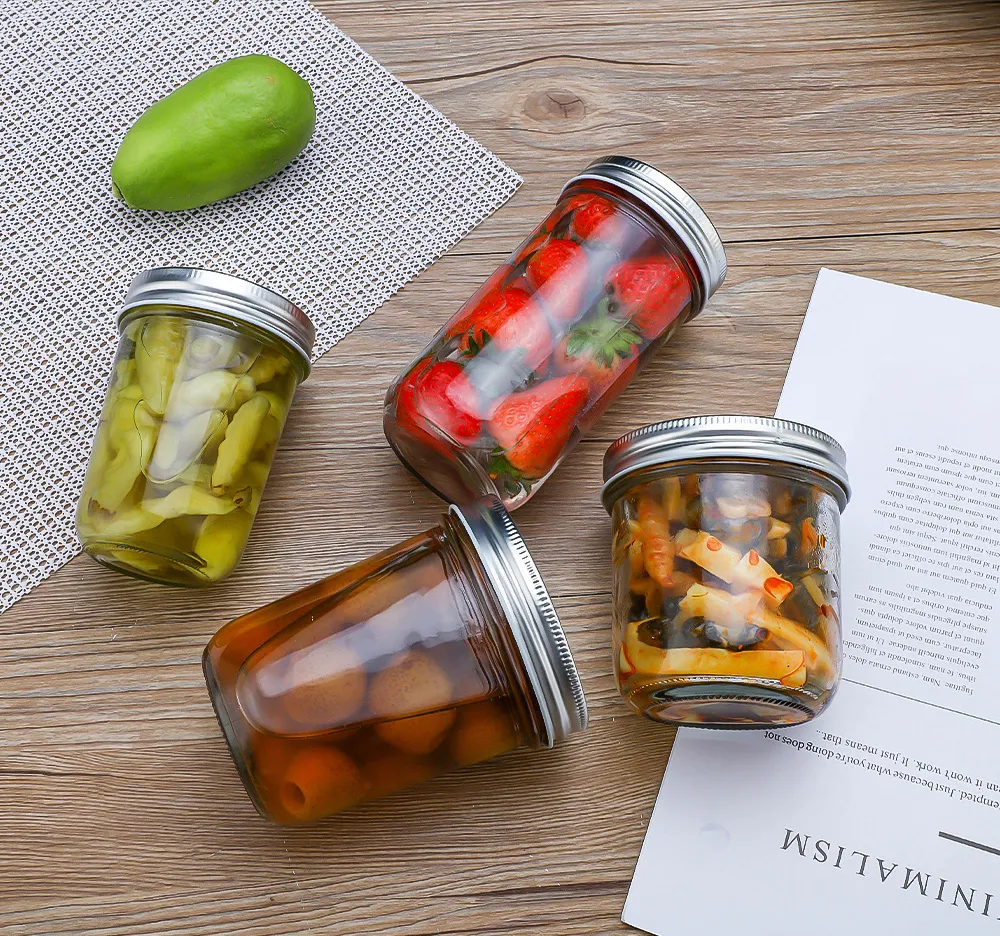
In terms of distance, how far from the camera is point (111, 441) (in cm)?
76

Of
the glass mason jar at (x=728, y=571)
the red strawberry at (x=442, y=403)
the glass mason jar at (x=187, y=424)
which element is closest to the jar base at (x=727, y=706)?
the glass mason jar at (x=728, y=571)

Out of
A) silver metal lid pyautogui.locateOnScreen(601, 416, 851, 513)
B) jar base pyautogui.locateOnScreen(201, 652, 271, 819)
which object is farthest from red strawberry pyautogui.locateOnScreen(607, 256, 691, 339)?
jar base pyautogui.locateOnScreen(201, 652, 271, 819)

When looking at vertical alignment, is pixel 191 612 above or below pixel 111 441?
below

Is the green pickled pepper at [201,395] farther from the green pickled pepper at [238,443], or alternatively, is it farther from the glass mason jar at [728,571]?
the glass mason jar at [728,571]

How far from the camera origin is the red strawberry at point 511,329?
77cm

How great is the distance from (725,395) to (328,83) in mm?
478

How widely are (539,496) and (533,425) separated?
4.3 inches

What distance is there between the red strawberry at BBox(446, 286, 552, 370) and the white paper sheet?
25cm

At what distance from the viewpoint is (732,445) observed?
2.43 ft

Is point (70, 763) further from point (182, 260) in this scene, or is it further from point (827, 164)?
point (827, 164)

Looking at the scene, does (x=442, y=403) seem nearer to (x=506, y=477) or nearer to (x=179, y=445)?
(x=506, y=477)

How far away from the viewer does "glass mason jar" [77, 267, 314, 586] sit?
0.74 metres

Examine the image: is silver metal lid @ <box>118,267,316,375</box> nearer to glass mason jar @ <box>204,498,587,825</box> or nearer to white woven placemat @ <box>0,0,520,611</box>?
white woven placemat @ <box>0,0,520,611</box>

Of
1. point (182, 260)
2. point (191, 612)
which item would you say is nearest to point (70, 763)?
point (191, 612)
